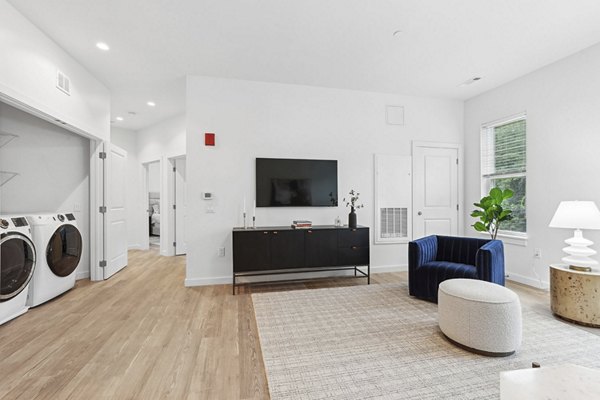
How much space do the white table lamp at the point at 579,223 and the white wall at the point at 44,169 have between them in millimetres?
5867

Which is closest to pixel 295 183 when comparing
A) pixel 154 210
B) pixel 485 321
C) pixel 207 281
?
pixel 207 281

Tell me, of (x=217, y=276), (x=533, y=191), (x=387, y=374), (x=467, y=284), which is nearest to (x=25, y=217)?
(x=217, y=276)

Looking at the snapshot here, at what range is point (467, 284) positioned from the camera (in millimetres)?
2359

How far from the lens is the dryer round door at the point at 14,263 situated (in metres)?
2.61

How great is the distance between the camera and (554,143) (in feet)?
11.5

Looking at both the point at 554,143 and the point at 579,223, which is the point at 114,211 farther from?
the point at 554,143

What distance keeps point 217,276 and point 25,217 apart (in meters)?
2.16

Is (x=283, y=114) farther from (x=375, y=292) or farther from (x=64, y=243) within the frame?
(x=64, y=243)

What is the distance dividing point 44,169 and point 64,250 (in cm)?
123

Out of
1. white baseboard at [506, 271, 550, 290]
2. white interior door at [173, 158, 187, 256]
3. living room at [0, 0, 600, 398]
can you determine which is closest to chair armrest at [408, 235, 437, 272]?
living room at [0, 0, 600, 398]

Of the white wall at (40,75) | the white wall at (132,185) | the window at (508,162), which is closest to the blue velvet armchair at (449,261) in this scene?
the window at (508,162)

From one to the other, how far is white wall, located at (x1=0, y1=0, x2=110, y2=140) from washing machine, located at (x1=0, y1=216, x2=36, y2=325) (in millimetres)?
1179

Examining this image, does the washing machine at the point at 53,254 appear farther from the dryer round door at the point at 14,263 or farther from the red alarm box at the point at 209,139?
the red alarm box at the point at 209,139

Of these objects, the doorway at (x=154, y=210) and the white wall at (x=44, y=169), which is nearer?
the white wall at (x=44, y=169)
